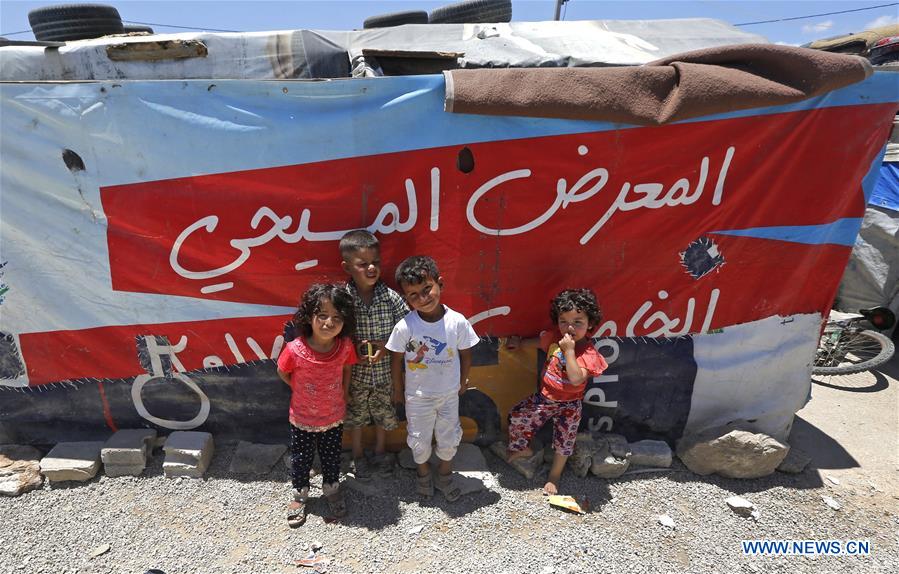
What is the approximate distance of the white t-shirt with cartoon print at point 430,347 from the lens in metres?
2.72

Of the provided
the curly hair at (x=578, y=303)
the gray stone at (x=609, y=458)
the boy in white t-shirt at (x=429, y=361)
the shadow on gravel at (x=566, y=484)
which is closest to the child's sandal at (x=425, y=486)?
the boy in white t-shirt at (x=429, y=361)

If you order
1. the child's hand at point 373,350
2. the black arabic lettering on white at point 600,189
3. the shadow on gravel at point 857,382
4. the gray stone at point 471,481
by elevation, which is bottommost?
the shadow on gravel at point 857,382

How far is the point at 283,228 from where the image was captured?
2896mm

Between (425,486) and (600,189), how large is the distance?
211cm

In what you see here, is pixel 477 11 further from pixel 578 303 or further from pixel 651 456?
pixel 651 456

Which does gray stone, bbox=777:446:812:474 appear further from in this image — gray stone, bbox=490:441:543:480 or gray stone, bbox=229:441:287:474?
gray stone, bbox=229:441:287:474

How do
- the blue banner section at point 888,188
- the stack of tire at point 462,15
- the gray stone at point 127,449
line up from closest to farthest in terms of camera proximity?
the gray stone at point 127,449, the stack of tire at point 462,15, the blue banner section at point 888,188

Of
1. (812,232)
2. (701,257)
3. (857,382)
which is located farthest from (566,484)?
(857,382)

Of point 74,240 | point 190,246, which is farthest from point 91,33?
point 190,246

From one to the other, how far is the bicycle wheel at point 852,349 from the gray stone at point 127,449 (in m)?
5.78

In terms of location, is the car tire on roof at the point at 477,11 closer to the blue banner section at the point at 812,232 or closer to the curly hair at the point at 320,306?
the blue banner section at the point at 812,232

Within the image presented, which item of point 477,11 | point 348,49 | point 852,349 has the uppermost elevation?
point 477,11

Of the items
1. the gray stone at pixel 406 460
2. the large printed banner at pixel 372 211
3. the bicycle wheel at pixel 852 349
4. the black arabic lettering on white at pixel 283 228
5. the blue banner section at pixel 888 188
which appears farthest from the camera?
the blue banner section at pixel 888 188

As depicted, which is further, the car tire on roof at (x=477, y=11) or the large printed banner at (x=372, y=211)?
the car tire on roof at (x=477, y=11)
